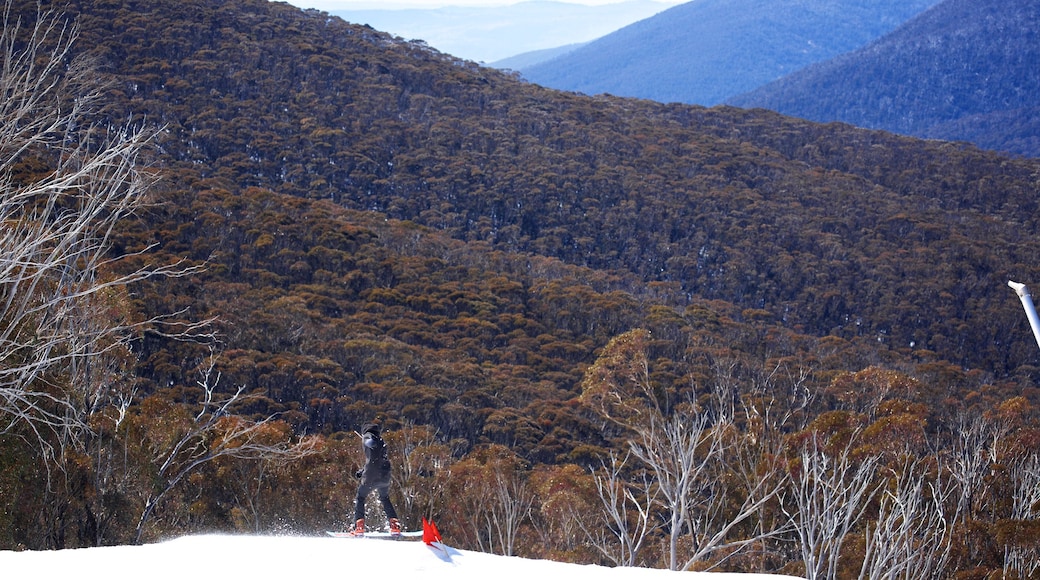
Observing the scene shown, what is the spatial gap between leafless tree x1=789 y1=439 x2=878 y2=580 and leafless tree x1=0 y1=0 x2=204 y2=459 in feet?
26.1

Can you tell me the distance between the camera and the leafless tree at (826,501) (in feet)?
40.5

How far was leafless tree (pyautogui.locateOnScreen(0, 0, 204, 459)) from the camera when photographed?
902 centimetres

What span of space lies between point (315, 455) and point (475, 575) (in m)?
12.0

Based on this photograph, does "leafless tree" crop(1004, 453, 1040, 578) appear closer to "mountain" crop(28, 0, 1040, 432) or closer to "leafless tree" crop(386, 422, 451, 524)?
"leafless tree" crop(386, 422, 451, 524)

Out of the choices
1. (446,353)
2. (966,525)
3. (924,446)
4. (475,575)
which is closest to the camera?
(475,575)

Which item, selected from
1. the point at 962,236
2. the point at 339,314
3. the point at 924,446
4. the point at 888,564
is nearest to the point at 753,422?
the point at 924,446

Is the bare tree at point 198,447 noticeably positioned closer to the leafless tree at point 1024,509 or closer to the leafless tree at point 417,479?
the leafless tree at point 417,479

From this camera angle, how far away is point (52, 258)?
9008 millimetres

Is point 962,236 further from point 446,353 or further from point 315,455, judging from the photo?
point 315,455

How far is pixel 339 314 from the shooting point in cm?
4088

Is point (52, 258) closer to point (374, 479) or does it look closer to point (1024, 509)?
point (374, 479)

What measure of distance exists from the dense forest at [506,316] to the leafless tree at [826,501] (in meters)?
0.20

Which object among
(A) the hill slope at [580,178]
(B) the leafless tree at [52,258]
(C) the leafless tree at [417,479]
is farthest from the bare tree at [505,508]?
(A) the hill slope at [580,178]

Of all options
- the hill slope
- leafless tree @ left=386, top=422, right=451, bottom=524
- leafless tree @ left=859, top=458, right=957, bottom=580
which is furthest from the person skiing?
the hill slope
